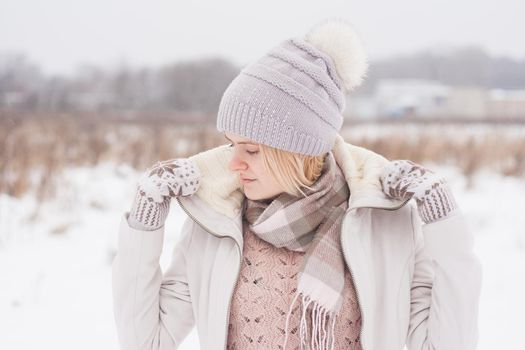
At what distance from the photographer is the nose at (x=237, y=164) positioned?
136cm

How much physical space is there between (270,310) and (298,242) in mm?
195

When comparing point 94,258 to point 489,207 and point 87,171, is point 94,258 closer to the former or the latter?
point 87,171

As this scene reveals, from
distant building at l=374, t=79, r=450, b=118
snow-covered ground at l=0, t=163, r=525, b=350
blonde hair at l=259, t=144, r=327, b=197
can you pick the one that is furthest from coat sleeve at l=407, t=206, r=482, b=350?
distant building at l=374, t=79, r=450, b=118

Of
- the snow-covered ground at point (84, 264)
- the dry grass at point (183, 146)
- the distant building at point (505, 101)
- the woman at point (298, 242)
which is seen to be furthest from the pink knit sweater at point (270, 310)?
the distant building at point (505, 101)

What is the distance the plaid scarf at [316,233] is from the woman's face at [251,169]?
0.14 feet

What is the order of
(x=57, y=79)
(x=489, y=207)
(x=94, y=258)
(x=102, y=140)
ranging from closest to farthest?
(x=94, y=258), (x=489, y=207), (x=102, y=140), (x=57, y=79)

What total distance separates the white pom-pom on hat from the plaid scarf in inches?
9.8

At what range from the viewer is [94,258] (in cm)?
426

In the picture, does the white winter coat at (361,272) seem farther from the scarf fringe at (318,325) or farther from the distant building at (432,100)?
the distant building at (432,100)

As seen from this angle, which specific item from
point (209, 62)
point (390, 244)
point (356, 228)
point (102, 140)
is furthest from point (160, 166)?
point (209, 62)

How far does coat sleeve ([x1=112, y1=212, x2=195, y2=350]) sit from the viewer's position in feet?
4.44

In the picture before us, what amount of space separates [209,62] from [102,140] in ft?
51.4

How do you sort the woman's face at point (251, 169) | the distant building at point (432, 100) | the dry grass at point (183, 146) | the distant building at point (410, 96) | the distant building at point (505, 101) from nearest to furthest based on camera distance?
the woman's face at point (251, 169) < the dry grass at point (183, 146) < the distant building at point (505, 101) < the distant building at point (432, 100) < the distant building at point (410, 96)

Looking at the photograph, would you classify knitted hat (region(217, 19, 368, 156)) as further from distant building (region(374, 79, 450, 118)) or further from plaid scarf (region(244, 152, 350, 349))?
distant building (region(374, 79, 450, 118))
